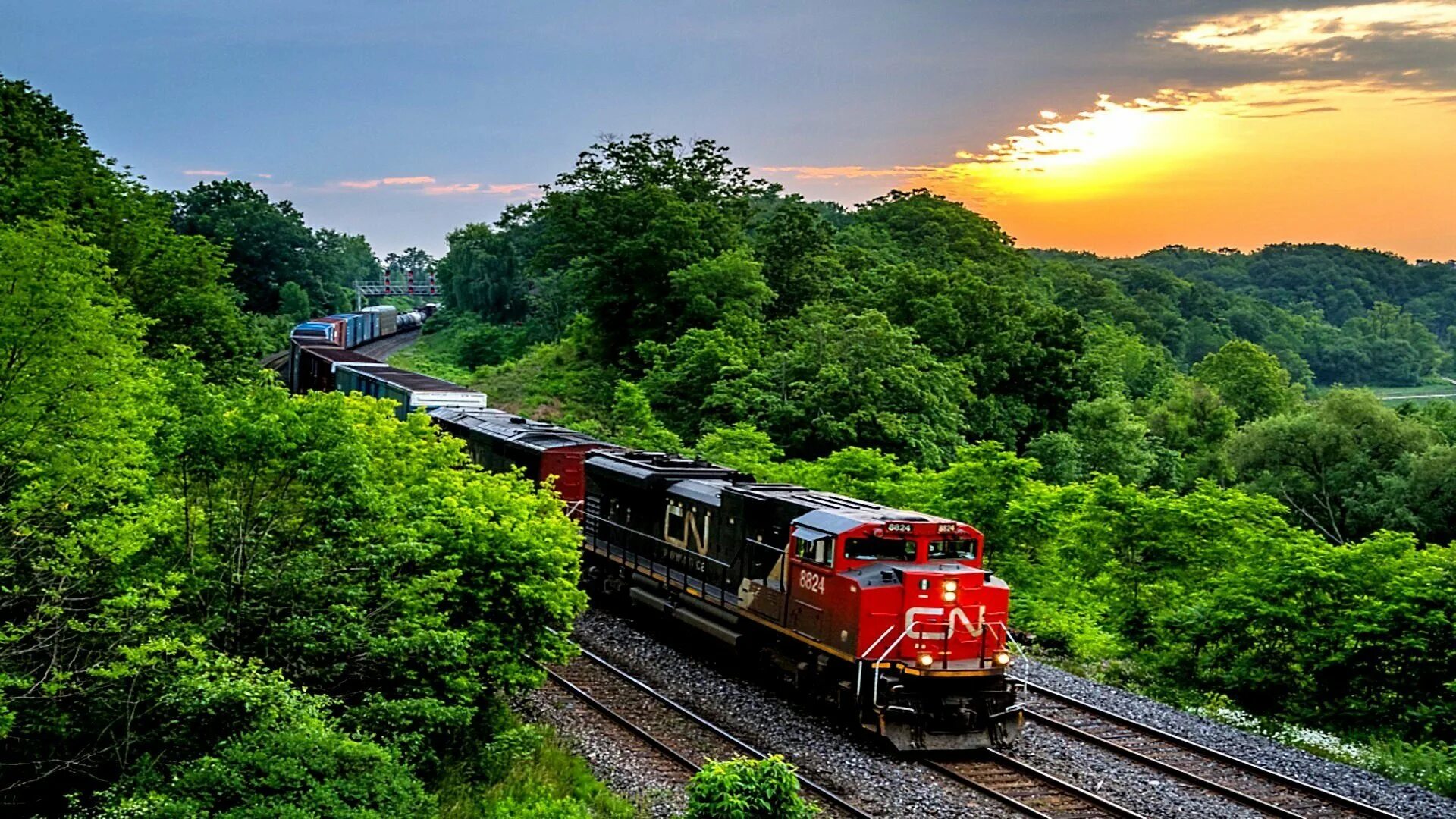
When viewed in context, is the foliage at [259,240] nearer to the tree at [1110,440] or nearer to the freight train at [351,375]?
the freight train at [351,375]

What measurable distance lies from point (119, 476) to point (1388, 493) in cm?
4389

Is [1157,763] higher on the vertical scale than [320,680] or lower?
lower

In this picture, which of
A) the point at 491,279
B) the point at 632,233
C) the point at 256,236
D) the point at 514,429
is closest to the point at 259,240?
the point at 256,236

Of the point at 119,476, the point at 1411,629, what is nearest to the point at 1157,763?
the point at 1411,629

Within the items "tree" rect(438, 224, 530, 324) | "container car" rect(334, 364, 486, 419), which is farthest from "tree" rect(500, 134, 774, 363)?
"tree" rect(438, 224, 530, 324)

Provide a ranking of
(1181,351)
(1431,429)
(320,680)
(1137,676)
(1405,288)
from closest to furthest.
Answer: (320,680) → (1137,676) → (1431,429) → (1181,351) → (1405,288)

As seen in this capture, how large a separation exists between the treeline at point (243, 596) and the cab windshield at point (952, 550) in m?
5.28

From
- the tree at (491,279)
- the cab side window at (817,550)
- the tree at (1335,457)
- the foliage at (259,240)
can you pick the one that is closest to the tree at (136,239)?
the cab side window at (817,550)

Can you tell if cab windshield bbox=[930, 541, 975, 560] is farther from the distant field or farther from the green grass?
the distant field

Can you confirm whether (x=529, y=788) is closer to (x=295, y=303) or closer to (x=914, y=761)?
(x=914, y=761)

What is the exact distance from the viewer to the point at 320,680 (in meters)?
15.3

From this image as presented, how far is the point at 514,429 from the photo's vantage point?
29969 mm

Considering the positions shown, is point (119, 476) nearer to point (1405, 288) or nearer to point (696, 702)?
point (696, 702)

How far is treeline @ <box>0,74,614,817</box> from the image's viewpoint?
12953mm
